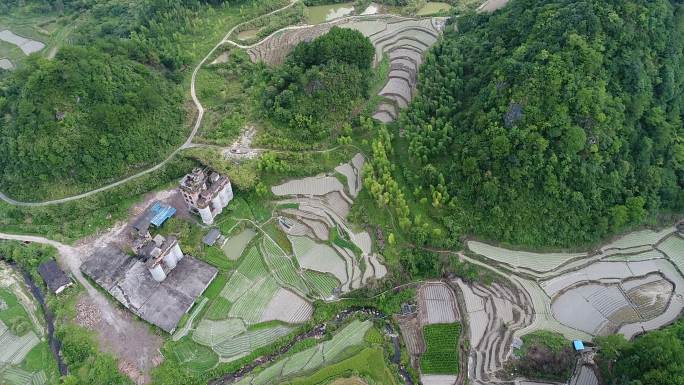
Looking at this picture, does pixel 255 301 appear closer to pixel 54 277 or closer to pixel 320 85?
pixel 54 277

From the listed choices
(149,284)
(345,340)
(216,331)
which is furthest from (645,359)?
(149,284)

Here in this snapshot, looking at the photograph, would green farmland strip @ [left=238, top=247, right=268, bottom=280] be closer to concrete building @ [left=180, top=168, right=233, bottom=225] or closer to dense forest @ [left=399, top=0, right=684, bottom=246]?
concrete building @ [left=180, top=168, right=233, bottom=225]

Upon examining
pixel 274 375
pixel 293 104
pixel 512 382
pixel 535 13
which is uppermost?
pixel 535 13

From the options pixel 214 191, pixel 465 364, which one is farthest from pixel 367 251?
pixel 214 191

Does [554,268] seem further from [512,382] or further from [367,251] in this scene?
[367,251]

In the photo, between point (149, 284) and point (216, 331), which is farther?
point (149, 284)
